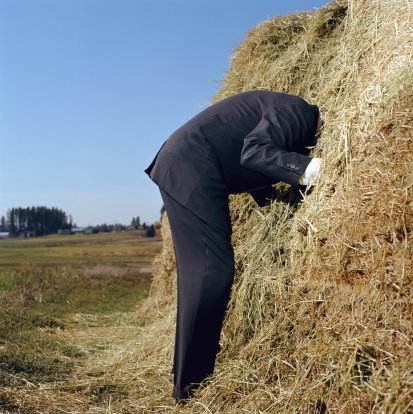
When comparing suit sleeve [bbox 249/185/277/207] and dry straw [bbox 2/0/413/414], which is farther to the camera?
suit sleeve [bbox 249/185/277/207]

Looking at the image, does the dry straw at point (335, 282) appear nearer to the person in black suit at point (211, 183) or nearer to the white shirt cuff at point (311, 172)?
the white shirt cuff at point (311, 172)

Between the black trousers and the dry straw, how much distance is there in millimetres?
125

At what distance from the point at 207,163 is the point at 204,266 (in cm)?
58

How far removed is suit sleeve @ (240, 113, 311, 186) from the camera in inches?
119

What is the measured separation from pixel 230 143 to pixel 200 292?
849 mm

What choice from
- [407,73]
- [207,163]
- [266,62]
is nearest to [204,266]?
[207,163]

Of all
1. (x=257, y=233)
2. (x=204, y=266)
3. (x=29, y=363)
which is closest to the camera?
(x=204, y=266)

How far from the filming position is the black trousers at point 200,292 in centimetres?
317

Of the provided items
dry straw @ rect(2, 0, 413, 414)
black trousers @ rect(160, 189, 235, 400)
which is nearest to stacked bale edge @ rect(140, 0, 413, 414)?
dry straw @ rect(2, 0, 413, 414)

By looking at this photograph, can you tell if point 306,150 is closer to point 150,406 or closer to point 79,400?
point 150,406

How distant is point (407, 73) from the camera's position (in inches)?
107

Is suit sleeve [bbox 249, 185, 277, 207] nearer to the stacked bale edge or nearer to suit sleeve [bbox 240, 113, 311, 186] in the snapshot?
the stacked bale edge

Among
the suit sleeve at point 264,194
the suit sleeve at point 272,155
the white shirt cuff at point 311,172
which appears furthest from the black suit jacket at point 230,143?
the suit sleeve at point 264,194

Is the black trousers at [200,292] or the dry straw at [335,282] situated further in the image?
the black trousers at [200,292]
